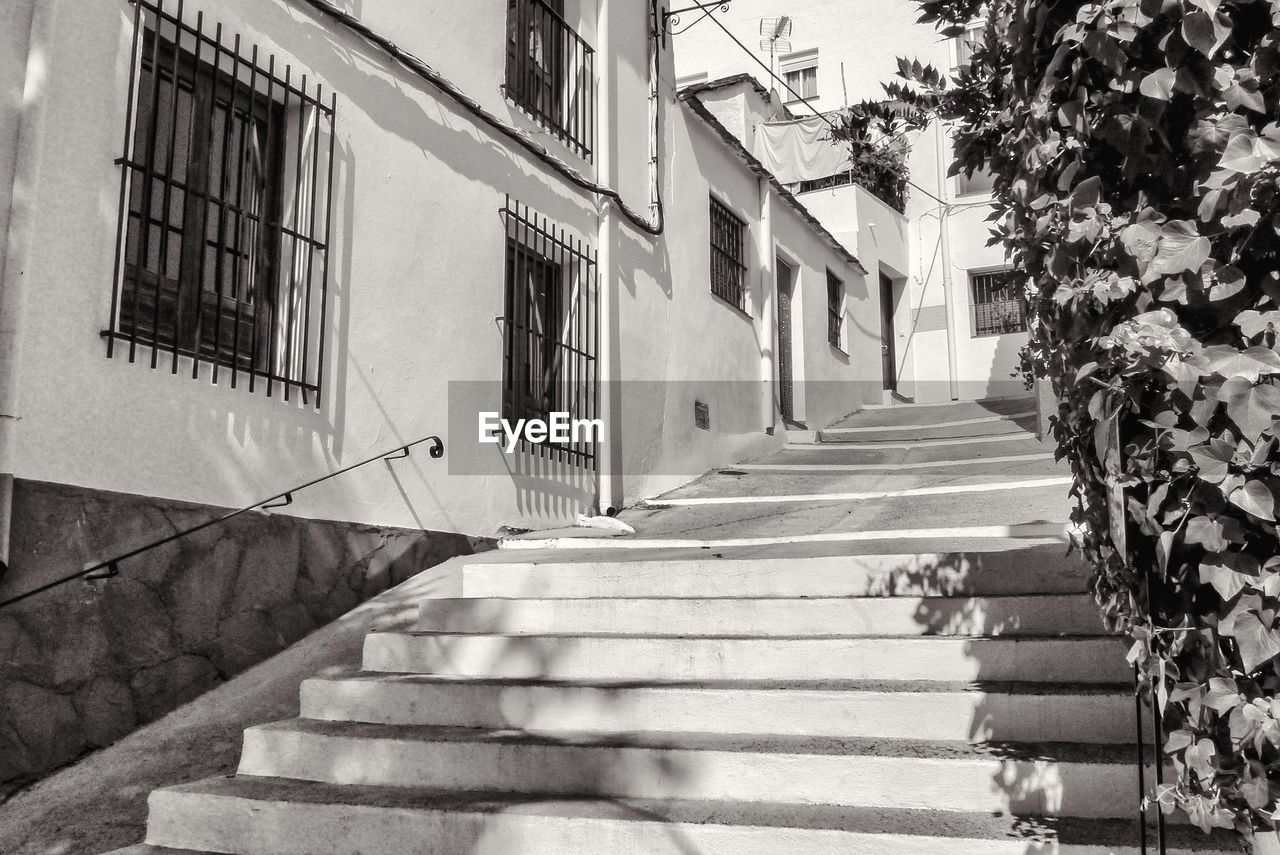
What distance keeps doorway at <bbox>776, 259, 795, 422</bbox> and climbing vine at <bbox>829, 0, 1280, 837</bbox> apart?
409 inches

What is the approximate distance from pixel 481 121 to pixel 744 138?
24.9ft

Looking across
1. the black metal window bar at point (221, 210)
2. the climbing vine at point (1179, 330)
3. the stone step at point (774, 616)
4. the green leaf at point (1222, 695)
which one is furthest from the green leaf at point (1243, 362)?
the black metal window bar at point (221, 210)

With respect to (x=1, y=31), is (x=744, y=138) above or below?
above

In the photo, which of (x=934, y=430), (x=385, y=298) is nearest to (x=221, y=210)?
(x=385, y=298)

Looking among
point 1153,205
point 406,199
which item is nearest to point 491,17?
point 406,199

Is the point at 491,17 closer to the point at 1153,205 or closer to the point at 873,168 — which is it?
the point at 1153,205

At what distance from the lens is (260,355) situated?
16.9 ft

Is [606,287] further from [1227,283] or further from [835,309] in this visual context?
[835,309]

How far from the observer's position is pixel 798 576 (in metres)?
4.45

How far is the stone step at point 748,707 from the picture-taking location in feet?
10.8

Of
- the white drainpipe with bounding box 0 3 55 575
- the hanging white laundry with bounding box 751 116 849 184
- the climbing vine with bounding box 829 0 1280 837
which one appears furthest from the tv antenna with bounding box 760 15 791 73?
the climbing vine with bounding box 829 0 1280 837

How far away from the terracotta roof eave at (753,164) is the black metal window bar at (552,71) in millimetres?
1797

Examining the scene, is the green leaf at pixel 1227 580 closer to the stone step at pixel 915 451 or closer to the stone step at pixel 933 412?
the stone step at pixel 915 451

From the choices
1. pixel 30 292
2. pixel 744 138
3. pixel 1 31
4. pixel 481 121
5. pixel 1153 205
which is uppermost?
pixel 744 138
